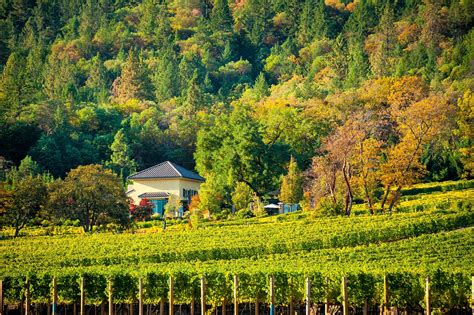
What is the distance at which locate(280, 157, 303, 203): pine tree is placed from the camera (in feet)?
268

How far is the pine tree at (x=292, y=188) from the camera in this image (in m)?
81.6

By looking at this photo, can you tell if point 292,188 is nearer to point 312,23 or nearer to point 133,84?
point 133,84

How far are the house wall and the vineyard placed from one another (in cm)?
2217

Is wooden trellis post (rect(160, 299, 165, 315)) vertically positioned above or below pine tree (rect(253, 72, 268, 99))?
below

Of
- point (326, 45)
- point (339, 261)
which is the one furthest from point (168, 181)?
point (326, 45)

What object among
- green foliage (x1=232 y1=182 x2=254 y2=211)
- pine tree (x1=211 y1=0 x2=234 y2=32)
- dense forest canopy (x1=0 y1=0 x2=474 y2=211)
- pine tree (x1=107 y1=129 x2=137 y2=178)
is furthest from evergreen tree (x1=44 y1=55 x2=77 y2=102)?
green foliage (x1=232 y1=182 x2=254 y2=211)

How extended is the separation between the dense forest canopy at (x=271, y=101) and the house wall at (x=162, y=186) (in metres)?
2.79

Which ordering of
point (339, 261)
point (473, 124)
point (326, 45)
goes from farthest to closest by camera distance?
point (326, 45) < point (473, 124) < point (339, 261)

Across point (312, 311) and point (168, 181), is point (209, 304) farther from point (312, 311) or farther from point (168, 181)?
point (168, 181)

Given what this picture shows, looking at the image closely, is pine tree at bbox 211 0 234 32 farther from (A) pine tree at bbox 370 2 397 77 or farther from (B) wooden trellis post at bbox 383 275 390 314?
(B) wooden trellis post at bbox 383 275 390 314

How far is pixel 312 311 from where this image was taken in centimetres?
3738

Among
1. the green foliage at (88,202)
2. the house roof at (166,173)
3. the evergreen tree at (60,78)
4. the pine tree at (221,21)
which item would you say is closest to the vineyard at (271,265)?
the green foliage at (88,202)

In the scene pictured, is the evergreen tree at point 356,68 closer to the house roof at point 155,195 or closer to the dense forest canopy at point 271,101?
the dense forest canopy at point 271,101

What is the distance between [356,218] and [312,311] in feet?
82.7
